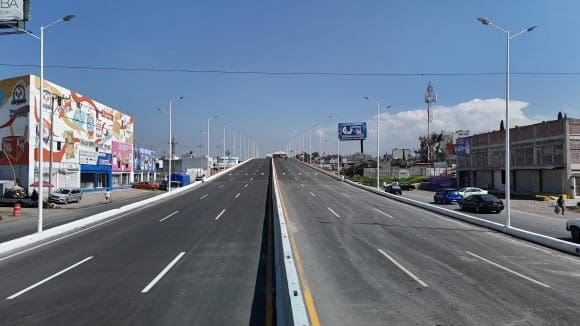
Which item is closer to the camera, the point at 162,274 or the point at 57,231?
the point at 162,274

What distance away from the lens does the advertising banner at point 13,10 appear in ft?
93.6

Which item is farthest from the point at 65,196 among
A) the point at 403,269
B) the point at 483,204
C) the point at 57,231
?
the point at 403,269

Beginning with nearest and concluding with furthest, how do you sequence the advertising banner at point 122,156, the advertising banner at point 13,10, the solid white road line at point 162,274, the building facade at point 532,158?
the solid white road line at point 162,274, the advertising banner at point 13,10, the building facade at point 532,158, the advertising banner at point 122,156

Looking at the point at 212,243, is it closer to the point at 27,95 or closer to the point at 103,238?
the point at 103,238

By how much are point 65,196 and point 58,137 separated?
12045mm

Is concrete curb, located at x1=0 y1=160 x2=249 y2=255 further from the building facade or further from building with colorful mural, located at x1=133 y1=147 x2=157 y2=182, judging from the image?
building with colorful mural, located at x1=133 y1=147 x2=157 y2=182

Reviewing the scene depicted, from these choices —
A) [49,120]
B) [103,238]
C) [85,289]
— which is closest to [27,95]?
[49,120]

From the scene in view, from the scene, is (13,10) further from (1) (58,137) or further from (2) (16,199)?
(1) (58,137)

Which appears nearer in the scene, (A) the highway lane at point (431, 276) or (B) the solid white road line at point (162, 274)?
(A) the highway lane at point (431, 276)

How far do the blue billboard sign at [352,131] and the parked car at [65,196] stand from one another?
68.8 metres

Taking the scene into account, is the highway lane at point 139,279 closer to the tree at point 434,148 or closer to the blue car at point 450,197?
the blue car at point 450,197

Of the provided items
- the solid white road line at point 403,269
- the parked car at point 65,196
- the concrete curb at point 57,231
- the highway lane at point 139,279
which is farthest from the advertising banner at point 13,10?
the solid white road line at point 403,269

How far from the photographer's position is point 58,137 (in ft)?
157

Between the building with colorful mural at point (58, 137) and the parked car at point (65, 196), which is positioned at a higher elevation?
the building with colorful mural at point (58, 137)
